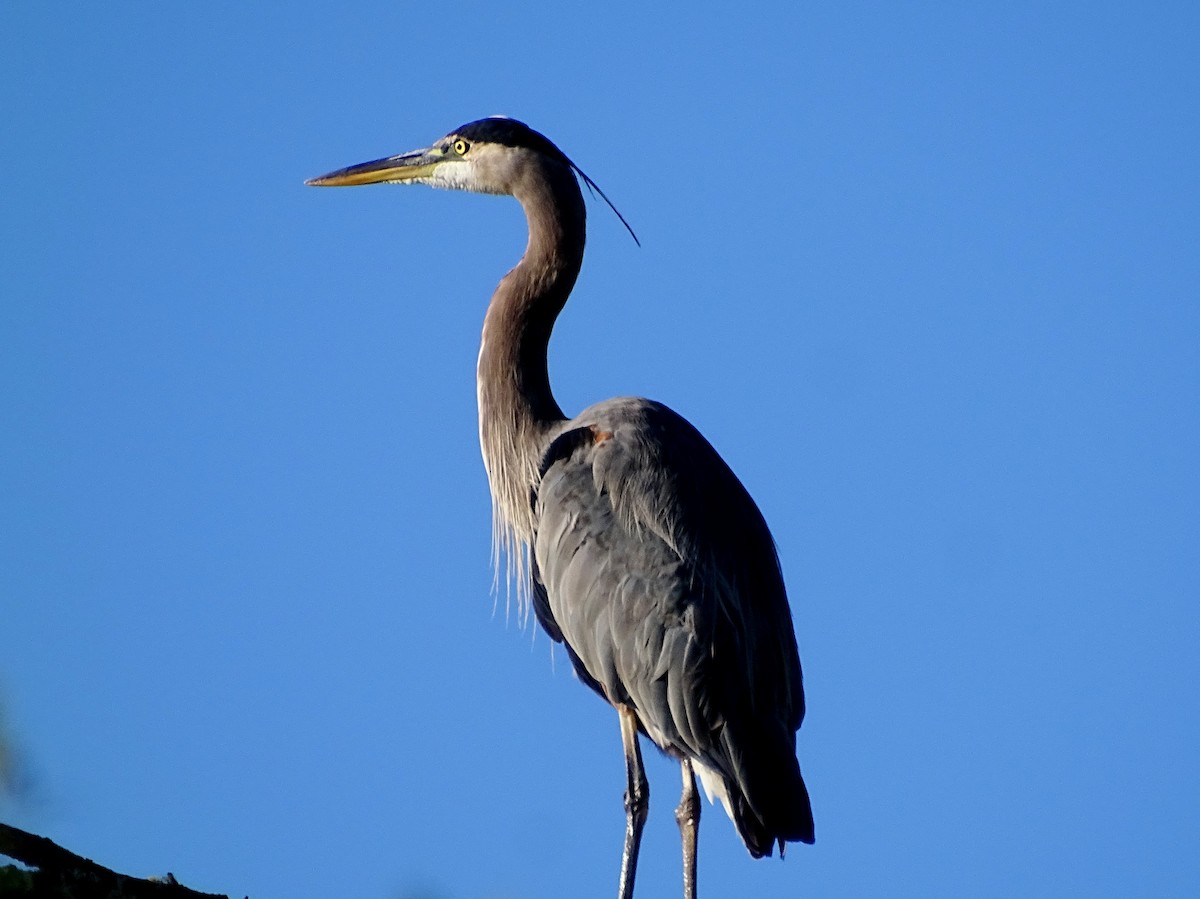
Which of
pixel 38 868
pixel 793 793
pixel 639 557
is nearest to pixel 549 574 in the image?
pixel 639 557

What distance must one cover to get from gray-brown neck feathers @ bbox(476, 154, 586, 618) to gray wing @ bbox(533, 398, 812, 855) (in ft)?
1.03

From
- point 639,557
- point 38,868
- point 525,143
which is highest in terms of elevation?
point 525,143

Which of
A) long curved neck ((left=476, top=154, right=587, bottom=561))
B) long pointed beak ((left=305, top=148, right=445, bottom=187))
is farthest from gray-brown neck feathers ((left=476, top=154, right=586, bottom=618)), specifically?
long pointed beak ((left=305, top=148, right=445, bottom=187))

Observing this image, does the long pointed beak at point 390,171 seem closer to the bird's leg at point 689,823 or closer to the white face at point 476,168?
the white face at point 476,168

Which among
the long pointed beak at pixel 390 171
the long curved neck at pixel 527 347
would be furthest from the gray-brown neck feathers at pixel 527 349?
the long pointed beak at pixel 390 171

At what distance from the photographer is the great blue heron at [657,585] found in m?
5.48

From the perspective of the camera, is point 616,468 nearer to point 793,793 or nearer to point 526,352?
point 526,352

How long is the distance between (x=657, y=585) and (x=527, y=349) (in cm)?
123

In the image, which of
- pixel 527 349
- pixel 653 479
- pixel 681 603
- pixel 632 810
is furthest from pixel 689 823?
pixel 527 349

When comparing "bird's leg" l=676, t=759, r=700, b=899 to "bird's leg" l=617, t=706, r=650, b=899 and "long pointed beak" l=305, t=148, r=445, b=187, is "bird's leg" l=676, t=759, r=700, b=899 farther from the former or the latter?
"long pointed beak" l=305, t=148, r=445, b=187

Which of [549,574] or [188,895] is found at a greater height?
[549,574]

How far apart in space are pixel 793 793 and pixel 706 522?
3.46ft

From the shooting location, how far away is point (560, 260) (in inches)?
246

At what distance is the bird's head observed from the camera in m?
6.51
